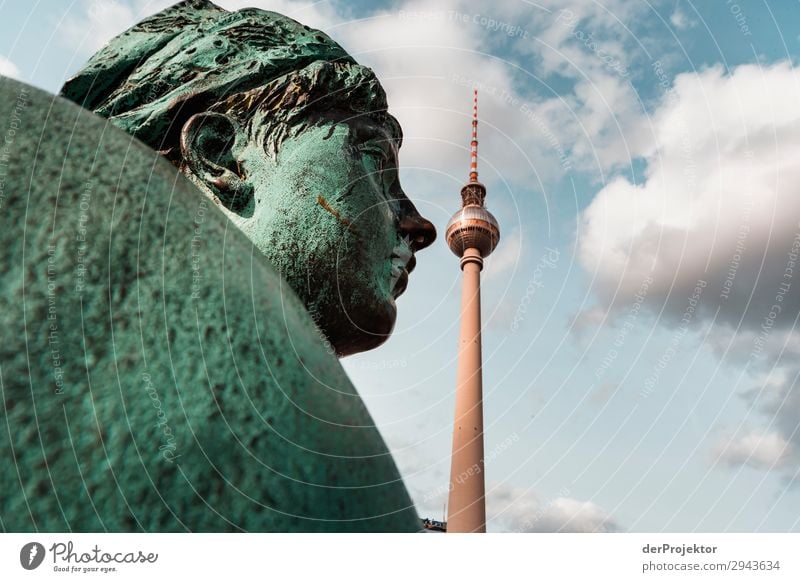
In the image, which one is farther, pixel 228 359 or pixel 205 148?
pixel 205 148

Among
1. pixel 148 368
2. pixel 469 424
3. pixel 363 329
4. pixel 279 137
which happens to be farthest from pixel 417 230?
pixel 469 424

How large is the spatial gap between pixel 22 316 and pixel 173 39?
165 centimetres

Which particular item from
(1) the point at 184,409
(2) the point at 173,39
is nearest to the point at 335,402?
(1) the point at 184,409

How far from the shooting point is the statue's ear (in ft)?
7.82

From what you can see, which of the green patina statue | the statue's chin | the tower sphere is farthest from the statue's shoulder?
the tower sphere

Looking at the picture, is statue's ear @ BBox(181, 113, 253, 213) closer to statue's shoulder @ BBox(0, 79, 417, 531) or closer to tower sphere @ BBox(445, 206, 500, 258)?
statue's shoulder @ BBox(0, 79, 417, 531)

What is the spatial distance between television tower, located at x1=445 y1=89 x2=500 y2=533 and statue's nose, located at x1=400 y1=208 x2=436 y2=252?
25480 mm

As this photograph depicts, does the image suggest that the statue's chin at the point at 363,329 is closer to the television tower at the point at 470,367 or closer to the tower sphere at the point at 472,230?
the television tower at the point at 470,367

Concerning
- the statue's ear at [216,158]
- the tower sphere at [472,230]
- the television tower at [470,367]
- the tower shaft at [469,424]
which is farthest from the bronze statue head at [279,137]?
the tower sphere at [472,230]

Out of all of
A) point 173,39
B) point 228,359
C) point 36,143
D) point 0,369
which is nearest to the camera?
point 0,369

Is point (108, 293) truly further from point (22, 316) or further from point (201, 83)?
point (201, 83)

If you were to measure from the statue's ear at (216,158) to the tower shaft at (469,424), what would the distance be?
30079 millimetres

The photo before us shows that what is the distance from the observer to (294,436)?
117 centimetres

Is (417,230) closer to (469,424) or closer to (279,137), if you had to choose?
(279,137)
